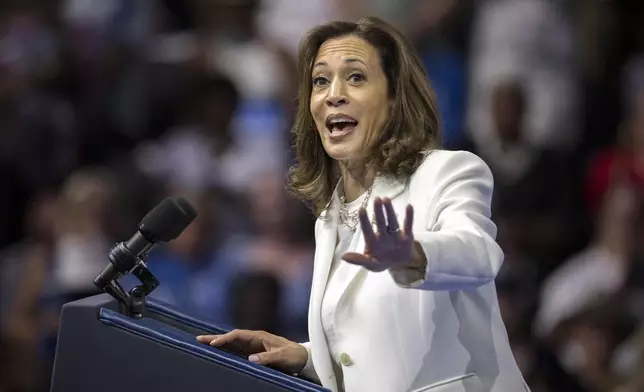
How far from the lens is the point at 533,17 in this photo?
206 inches

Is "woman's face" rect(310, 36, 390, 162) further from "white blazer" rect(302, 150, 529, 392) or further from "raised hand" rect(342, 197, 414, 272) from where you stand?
"raised hand" rect(342, 197, 414, 272)

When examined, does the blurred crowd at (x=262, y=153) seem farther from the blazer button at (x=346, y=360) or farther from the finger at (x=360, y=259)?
the finger at (x=360, y=259)

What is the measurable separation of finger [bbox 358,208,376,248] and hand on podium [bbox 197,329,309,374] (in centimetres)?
52

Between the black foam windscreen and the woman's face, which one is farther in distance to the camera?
the woman's face

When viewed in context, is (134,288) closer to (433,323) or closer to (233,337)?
(233,337)

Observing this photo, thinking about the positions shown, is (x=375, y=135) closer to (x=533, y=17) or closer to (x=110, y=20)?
(x=533, y=17)

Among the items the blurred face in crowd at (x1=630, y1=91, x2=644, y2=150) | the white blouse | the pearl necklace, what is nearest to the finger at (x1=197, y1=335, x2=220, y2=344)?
the white blouse

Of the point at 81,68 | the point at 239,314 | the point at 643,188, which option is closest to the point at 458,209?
the point at 239,314

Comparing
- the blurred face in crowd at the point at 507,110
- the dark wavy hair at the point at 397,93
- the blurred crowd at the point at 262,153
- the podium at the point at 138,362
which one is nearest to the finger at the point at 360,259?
the podium at the point at 138,362

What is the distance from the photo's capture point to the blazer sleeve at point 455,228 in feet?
6.24

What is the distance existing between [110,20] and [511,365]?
3.87 m

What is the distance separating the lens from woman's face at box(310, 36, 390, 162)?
228cm

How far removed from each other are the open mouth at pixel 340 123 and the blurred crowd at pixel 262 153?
2.41 m

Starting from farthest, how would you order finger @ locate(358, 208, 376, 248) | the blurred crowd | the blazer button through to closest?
the blurred crowd
the blazer button
finger @ locate(358, 208, 376, 248)
